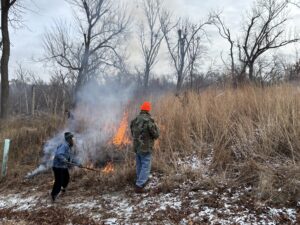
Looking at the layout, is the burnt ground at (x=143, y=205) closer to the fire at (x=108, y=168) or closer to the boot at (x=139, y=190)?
the boot at (x=139, y=190)

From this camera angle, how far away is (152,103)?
40.1 ft

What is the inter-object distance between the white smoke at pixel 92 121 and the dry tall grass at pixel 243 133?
1991 millimetres

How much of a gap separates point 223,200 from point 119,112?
695cm

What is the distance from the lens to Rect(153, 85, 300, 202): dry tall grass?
6.82m

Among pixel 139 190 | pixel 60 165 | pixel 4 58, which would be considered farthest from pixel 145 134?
pixel 4 58

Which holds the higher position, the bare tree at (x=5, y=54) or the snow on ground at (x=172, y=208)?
the bare tree at (x=5, y=54)

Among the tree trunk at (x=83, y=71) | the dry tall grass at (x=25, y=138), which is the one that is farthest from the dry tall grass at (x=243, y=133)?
the tree trunk at (x=83, y=71)

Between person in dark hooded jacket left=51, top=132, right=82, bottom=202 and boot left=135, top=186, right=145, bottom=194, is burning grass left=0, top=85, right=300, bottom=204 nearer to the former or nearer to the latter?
boot left=135, top=186, right=145, bottom=194

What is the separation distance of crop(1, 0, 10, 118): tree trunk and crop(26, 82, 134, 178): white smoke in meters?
3.65

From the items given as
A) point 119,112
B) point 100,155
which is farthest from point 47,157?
point 119,112

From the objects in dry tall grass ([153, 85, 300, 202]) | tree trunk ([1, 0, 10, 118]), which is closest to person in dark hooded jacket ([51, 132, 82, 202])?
dry tall grass ([153, 85, 300, 202])

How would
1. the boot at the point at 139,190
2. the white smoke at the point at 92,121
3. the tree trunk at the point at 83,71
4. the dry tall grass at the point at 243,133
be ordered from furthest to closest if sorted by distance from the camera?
the tree trunk at the point at 83,71 → the white smoke at the point at 92,121 → the boot at the point at 139,190 → the dry tall grass at the point at 243,133

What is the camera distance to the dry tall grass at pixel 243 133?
269 inches

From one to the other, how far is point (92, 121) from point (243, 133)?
6643mm
